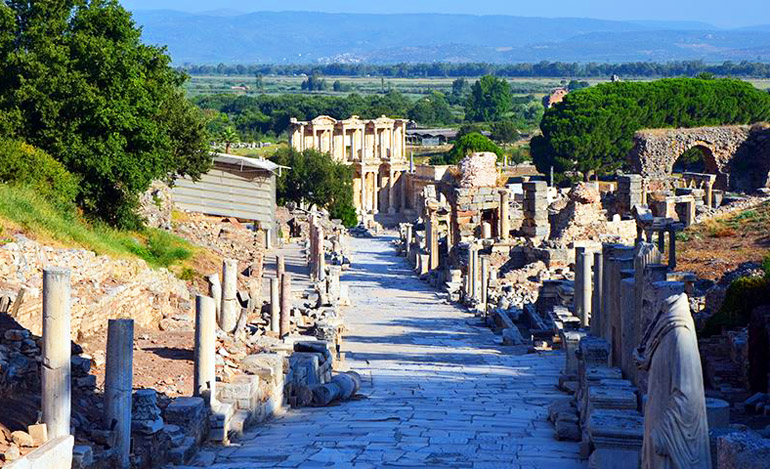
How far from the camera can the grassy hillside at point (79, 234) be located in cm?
2045

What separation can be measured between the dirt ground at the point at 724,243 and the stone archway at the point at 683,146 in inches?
1225

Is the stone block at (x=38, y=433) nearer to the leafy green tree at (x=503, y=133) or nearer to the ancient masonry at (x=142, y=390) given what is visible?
the ancient masonry at (x=142, y=390)

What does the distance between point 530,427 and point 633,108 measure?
7021 cm

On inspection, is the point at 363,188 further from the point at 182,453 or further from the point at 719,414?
the point at 719,414

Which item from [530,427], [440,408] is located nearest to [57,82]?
[440,408]

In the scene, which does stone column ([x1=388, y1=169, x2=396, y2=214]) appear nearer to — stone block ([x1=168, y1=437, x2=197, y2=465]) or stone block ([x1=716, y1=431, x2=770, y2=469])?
stone block ([x1=168, y1=437, x2=197, y2=465])

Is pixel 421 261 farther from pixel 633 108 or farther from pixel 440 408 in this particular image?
pixel 633 108

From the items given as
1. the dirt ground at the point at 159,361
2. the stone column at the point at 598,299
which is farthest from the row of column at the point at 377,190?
the dirt ground at the point at 159,361

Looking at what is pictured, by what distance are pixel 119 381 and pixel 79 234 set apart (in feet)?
35.8

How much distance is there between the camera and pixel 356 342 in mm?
25969

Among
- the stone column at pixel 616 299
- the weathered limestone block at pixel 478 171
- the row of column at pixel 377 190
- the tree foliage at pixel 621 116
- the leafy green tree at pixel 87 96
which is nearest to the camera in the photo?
the stone column at pixel 616 299

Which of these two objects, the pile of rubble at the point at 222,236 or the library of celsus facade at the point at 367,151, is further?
the library of celsus facade at the point at 367,151

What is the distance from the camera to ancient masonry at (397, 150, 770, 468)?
816 cm

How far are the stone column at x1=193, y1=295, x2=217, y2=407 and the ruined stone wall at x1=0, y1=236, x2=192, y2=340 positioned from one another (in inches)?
95.9
